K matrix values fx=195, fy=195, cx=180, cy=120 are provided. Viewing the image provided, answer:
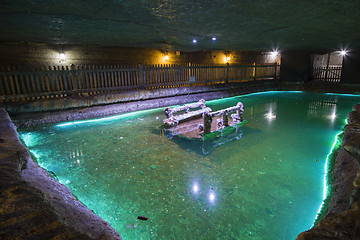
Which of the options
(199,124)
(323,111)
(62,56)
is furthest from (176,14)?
(62,56)

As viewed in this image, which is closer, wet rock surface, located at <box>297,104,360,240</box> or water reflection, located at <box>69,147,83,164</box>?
wet rock surface, located at <box>297,104,360,240</box>

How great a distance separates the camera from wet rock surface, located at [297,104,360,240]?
1424mm

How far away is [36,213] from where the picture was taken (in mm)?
1707

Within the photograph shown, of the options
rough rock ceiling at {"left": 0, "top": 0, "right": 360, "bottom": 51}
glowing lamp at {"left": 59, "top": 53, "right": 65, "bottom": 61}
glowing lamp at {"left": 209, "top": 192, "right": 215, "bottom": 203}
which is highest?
rough rock ceiling at {"left": 0, "top": 0, "right": 360, "bottom": 51}

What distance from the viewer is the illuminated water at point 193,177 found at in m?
2.81

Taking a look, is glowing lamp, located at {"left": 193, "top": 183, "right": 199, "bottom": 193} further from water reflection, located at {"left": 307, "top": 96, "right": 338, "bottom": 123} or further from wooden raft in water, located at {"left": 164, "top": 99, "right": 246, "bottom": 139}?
water reflection, located at {"left": 307, "top": 96, "right": 338, "bottom": 123}

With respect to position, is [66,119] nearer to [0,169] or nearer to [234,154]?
[0,169]

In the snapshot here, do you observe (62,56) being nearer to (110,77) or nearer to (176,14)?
(110,77)

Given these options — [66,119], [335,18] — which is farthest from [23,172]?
[335,18]

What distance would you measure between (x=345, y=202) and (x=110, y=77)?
11.1 m

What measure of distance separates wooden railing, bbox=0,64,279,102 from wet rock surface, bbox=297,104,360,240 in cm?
914

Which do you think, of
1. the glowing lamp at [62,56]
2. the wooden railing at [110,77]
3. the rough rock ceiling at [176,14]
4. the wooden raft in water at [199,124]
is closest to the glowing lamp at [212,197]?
the wooden raft in water at [199,124]

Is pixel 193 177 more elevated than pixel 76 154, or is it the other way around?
pixel 76 154

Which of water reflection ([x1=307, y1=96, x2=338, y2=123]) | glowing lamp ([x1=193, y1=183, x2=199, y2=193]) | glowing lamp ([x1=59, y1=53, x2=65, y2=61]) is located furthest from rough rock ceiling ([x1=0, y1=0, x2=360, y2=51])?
glowing lamp ([x1=59, y1=53, x2=65, y2=61])
